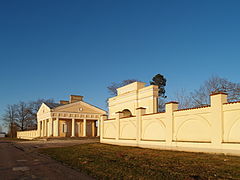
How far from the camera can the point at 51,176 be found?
8.42m

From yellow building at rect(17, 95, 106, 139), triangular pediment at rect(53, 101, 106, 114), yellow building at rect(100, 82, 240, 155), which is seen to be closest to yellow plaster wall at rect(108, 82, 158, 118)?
yellow building at rect(100, 82, 240, 155)

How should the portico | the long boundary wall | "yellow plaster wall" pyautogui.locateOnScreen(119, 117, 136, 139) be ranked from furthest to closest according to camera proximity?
the portico → "yellow plaster wall" pyautogui.locateOnScreen(119, 117, 136, 139) → the long boundary wall

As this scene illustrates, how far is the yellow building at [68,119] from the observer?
1774 inches

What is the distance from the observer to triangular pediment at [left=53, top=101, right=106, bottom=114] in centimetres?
4566

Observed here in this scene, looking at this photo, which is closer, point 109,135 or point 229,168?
point 229,168

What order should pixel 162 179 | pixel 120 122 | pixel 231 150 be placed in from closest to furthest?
1. pixel 162 179
2. pixel 231 150
3. pixel 120 122

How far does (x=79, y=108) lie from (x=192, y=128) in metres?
35.6

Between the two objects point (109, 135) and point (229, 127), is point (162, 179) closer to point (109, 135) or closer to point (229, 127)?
point (229, 127)

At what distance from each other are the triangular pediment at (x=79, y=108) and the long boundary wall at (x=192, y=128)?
Answer: 87.7 ft

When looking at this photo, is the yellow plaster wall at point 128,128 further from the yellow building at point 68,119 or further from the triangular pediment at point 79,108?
the triangular pediment at point 79,108

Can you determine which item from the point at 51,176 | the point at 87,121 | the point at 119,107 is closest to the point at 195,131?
the point at 51,176

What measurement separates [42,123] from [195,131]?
138ft

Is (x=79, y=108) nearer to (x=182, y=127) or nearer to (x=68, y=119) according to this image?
(x=68, y=119)

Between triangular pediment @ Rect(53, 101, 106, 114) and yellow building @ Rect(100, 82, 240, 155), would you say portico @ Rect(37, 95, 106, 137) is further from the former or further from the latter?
yellow building @ Rect(100, 82, 240, 155)
